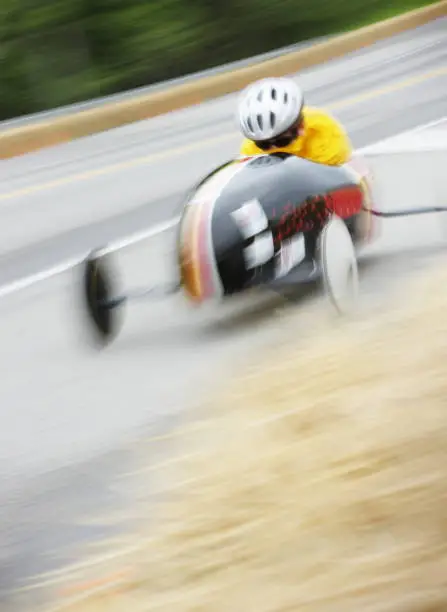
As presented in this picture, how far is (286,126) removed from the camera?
6.27 metres

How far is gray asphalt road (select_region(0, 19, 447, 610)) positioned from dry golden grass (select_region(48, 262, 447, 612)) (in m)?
0.47

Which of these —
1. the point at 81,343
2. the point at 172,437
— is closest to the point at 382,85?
the point at 81,343

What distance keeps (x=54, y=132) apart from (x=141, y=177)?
3430 millimetres

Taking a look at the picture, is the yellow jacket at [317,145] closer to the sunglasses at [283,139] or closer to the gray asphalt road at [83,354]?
the sunglasses at [283,139]

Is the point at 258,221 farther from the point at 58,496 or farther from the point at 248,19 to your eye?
the point at 248,19

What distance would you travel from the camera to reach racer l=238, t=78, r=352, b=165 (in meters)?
6.22

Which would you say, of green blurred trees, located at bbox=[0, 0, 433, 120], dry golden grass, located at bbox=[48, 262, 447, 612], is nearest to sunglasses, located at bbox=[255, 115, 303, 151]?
dry golden grass, located at bbox=[48, 262, 447, 612]

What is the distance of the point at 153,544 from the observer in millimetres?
3518

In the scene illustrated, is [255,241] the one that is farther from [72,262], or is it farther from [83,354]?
[72,262]

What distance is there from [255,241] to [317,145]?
100 centimetres

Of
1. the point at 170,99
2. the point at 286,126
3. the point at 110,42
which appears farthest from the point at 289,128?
the point at 110,42

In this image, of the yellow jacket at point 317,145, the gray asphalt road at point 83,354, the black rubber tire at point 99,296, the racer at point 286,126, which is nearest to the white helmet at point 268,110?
the racer at point 286,126

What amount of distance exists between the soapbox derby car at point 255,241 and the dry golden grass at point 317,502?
1.24m

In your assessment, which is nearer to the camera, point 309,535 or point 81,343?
point 309,535
